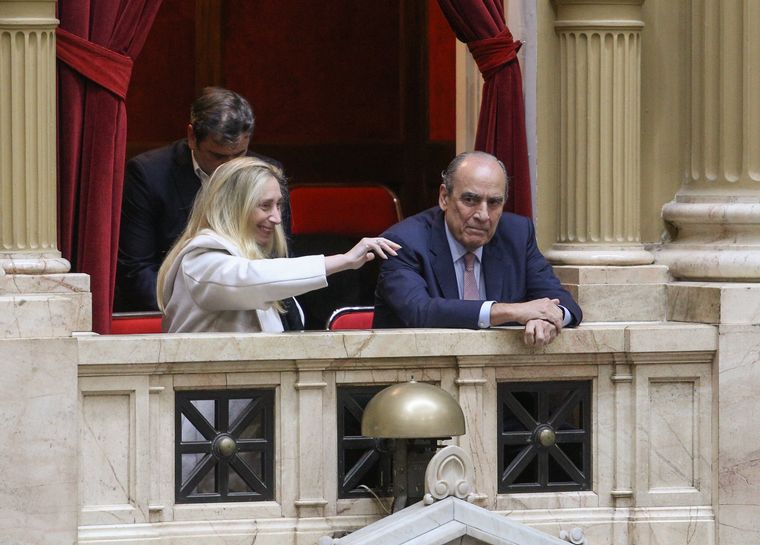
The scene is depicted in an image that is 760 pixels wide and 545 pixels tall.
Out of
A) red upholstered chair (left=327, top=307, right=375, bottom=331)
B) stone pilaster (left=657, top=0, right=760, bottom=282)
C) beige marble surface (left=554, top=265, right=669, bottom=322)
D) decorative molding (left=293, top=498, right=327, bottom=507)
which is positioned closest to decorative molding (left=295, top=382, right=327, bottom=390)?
decorative molding (left=293, top=498, right=327, bottom=507)

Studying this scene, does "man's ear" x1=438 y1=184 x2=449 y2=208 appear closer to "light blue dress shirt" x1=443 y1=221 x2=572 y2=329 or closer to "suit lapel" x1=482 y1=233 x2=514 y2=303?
"light blue dress shirt" x1=443 y1=221 x2=572 y2=329

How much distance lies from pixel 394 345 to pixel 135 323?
130 cm

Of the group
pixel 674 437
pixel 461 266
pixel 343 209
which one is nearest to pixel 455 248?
pixel 461 266

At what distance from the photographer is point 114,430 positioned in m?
6.24

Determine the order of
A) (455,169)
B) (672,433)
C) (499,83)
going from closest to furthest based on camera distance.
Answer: (455,169), (672,433), (499,83)

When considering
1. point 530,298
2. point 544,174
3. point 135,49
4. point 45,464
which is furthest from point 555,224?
point 45,464

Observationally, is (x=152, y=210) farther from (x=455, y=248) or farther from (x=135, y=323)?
(x=455, y=248)

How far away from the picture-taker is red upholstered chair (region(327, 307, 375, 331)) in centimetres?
720

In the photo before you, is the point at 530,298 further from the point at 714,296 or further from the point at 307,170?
the point at 307,170

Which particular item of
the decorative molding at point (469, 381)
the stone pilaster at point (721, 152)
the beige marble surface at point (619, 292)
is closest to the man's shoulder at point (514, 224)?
the beige marble surface at point (619, 292)

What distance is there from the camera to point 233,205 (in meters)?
6.31

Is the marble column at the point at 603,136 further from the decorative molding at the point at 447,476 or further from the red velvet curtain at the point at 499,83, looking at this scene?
the decorative molding at the point at 447,476

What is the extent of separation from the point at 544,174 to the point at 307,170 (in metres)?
3.55

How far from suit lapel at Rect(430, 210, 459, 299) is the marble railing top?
0.23 m
